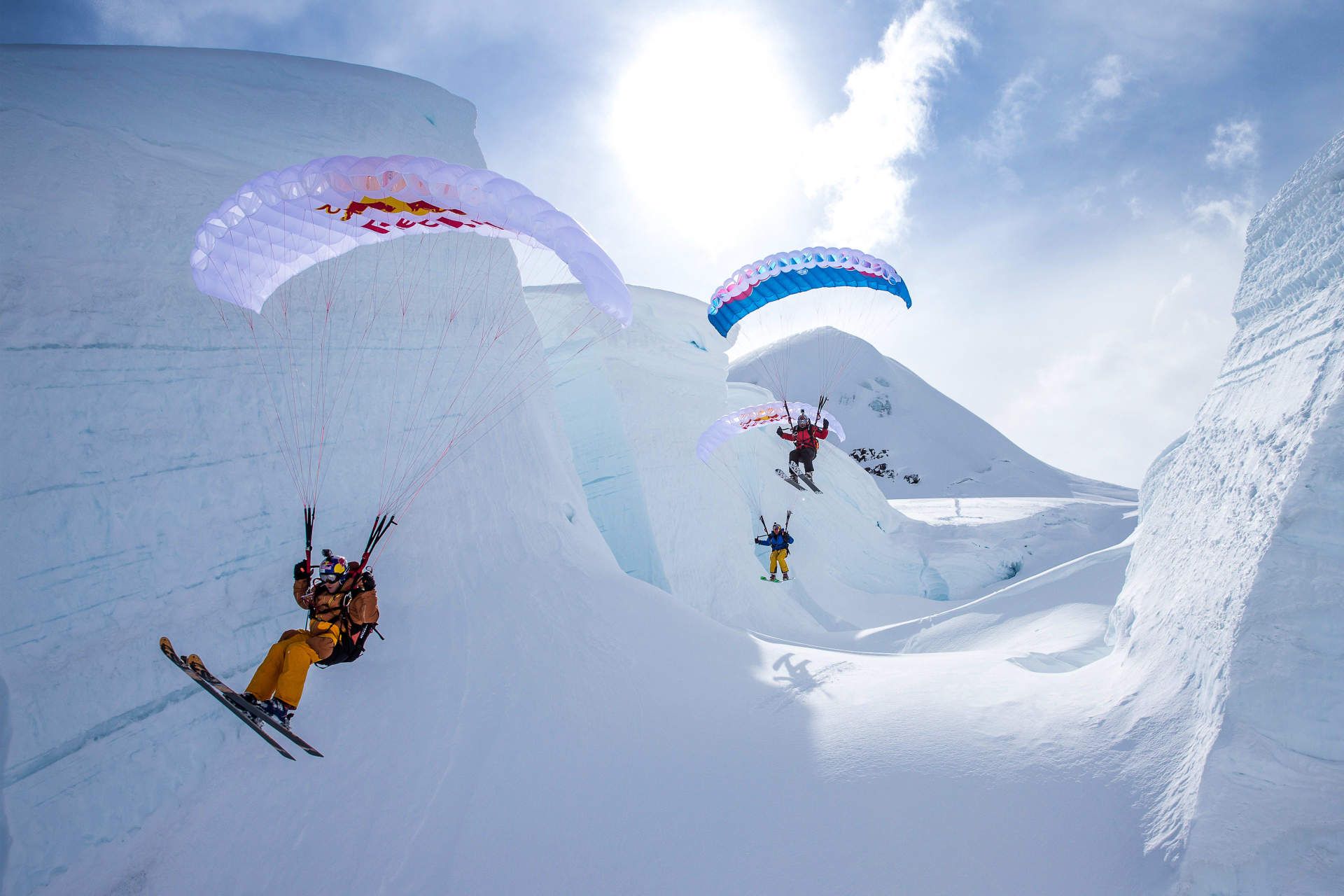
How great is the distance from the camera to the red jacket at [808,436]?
14352 mm

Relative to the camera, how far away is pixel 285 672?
4.50 meters

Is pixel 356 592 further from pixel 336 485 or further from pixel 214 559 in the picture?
pixel 336 485

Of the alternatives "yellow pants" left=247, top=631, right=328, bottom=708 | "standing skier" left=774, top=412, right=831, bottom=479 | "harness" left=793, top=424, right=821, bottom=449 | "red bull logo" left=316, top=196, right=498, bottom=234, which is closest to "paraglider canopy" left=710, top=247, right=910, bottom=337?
"standing skier" left=774, top=412, right=831, bottom=479

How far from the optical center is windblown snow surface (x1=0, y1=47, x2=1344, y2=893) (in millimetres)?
3096

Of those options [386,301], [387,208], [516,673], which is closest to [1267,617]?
[516,673]

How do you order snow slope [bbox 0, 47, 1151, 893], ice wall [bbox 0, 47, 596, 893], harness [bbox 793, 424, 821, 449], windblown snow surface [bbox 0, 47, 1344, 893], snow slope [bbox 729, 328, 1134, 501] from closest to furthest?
windblown snow surface [bbox 0, 47, 1344, 893] → snow slope [bbox 0, 47, 1151, 893] → ice wall [bbox 0, 47, 596, 893] → harness [bbox 793, 424, 821, 449] → snow slope [bbox 729, 328, 1134, 501]

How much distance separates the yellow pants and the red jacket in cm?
1100

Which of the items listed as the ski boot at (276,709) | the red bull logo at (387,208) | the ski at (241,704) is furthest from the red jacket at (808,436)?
the ski at (241,704)

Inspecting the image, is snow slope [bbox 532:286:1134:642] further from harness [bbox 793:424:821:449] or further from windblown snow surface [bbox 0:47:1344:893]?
windblown snow surface [bbox 0:47:1344:893]

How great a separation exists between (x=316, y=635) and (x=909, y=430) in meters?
63.3

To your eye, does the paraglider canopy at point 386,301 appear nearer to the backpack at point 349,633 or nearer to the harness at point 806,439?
the backpack at point 349,633

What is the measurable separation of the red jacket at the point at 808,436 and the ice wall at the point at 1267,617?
9.92 m

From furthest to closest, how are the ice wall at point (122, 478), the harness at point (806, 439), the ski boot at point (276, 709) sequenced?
the harness at point (806, 439)
the ski boot at point (276, 709)
the ice wall at point (122, 478)

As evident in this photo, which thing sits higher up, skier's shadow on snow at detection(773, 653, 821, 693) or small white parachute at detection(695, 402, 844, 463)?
small white parachute at detection(695, 402, 844, 463)
